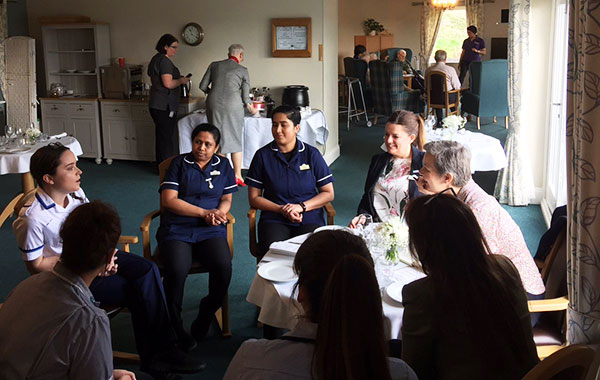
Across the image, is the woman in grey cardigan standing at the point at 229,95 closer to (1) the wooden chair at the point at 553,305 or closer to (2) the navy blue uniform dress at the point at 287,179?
(2) the navy blue uniform dress at the point at 287,179

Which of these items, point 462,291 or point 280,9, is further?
point 280,9

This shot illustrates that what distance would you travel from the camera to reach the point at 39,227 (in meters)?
3.02

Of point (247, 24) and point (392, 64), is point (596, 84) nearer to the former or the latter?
point (247, 24)

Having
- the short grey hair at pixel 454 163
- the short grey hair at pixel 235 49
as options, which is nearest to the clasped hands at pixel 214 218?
the short grey hair at pixel 454 163

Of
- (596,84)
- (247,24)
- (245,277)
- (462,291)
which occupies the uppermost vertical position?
(247,24)

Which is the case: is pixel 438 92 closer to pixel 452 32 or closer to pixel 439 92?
pixel 439 92

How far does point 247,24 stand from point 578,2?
616 cm

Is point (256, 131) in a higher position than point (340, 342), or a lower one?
higher

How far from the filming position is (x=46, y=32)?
333 inches

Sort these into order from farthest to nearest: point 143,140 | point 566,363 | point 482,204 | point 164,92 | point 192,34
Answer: point 143,140 < point 192,34 < point 164,92 < point 482,204 < point 566,363

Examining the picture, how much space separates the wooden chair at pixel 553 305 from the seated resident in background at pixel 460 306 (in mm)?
678

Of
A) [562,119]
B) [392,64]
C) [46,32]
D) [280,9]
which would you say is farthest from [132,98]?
[562,119]

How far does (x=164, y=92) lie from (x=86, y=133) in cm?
151

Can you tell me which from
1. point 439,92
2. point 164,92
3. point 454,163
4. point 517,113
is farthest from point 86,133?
point 454,163
